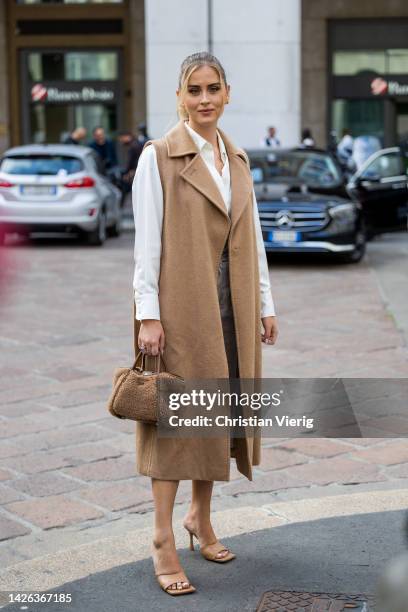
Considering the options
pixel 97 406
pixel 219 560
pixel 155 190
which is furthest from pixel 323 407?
pixel 97 406

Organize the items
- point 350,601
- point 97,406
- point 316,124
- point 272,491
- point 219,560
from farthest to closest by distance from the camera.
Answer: point 316,124, point 97,406, point 272,491, point 219,560, point 350,601

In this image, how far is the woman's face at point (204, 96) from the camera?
3736 mm

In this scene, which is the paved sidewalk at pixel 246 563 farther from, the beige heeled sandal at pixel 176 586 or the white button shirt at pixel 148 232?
the white button shirt at pixel 148 232

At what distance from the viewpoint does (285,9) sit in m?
22.5

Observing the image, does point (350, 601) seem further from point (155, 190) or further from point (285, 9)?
point (285, 9)

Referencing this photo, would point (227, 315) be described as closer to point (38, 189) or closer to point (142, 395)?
point (142, 395)

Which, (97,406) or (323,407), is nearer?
(323,407)

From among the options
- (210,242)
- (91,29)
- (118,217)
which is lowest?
(118,217)

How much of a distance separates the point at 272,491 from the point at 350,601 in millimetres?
1347

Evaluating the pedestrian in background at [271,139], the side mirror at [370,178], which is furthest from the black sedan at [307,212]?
the pedestrian in background at [271,139]

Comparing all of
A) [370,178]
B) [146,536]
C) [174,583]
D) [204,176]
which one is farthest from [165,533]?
[370,178]

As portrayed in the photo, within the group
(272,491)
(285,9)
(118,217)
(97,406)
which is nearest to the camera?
(272,491)

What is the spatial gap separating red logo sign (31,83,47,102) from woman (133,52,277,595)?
25880 millimetres

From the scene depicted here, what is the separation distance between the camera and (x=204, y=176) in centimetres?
374
